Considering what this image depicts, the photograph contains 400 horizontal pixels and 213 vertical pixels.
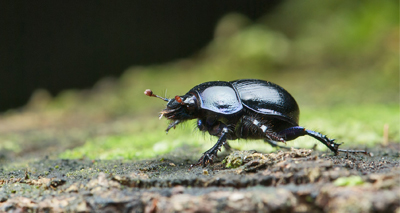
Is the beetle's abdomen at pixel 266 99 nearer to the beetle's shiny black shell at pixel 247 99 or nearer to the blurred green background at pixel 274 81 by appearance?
the beetle's shiny black shell at pixel 247 99

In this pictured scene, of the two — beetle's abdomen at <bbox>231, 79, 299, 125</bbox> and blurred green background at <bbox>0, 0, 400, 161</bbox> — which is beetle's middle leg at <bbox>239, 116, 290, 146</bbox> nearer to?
beetle's abdomen at <bbox>231, 79, 299, 125</bbox>

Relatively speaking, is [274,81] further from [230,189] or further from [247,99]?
[230,189]

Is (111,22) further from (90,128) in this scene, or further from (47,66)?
(90,128)

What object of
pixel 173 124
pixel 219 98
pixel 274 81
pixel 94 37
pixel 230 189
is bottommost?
pixel 230 189

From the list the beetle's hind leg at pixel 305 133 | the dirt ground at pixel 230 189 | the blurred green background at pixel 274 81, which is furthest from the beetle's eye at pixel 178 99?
the blurred green background at pixel 274 81

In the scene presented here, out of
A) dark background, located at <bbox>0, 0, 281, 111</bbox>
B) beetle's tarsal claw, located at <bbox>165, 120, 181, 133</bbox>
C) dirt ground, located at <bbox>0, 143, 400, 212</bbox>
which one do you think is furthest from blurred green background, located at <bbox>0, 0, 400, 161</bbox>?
dark background, located at <bbox>0, 0, 281, 111</bbox>

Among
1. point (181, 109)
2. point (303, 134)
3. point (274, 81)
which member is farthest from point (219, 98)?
point (274, 81)

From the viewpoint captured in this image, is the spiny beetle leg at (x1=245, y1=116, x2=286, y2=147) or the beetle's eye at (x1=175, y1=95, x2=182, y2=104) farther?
the spiny beetle leg at (x1=245, y1=116, x2=286, y2=147)
